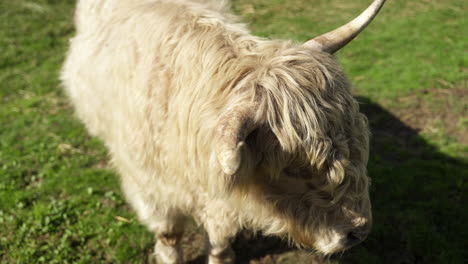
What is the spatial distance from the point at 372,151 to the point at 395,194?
29.8 inches

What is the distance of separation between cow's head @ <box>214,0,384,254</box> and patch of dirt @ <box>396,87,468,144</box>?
3196mm

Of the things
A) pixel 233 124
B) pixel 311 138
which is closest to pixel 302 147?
pixel 311 138

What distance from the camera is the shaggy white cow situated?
211 cm

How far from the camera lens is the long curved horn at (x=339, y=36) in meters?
2.53

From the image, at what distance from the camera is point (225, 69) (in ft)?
7.60

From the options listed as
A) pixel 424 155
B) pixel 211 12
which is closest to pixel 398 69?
pixel 424 155

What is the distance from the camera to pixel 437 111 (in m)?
5.49

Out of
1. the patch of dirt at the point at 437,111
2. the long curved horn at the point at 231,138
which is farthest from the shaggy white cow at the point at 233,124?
the patch of dirt at the point at 437,111

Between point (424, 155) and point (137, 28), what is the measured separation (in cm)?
362

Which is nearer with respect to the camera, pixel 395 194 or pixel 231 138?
pixel 231 138

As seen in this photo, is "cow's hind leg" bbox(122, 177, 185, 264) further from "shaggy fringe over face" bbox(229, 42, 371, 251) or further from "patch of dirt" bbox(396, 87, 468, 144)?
"patch of dirt" bbox(396, 87, 468, 144)

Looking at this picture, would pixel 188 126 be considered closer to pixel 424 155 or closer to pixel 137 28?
pixel 137 28

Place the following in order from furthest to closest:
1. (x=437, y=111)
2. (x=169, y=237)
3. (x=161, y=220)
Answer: (x=437, y=111), (x=169, y=237), (x=161, y=220)

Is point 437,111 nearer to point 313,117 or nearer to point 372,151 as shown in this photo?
point 372,151
